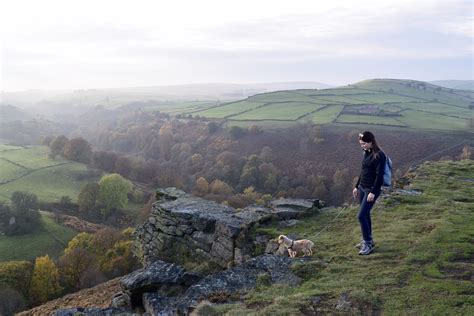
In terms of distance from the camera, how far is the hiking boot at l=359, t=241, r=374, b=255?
11.5 meters

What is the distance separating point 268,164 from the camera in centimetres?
8581

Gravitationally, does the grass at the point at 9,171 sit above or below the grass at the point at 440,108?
below

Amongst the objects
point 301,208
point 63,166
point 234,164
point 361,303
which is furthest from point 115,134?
point 361,303

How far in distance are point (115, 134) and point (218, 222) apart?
12706 centimetres

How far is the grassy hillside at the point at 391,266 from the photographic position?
846 centimetres

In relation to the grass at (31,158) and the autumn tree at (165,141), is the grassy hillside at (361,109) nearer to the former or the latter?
the autumn tree at (165,141)

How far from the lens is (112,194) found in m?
71.2

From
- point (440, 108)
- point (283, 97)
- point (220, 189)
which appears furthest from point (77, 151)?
point (440, 108)

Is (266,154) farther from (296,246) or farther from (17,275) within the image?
(296,246)

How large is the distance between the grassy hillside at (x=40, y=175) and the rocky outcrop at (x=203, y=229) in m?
54.8

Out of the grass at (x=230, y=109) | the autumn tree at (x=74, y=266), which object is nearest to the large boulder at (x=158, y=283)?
the autumn tree at (x=74, y=266)

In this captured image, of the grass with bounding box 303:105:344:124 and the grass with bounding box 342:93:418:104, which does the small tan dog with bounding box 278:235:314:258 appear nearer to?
the grass with bounding box 303:105:344:124

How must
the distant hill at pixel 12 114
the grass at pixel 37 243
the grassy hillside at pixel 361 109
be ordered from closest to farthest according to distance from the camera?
the grass at pixel 37 243 < the grassy hillside at pixel 361 109 < the distant hill at pixel 12 114

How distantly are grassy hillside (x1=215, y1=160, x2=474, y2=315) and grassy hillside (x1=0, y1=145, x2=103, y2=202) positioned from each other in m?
63.8
